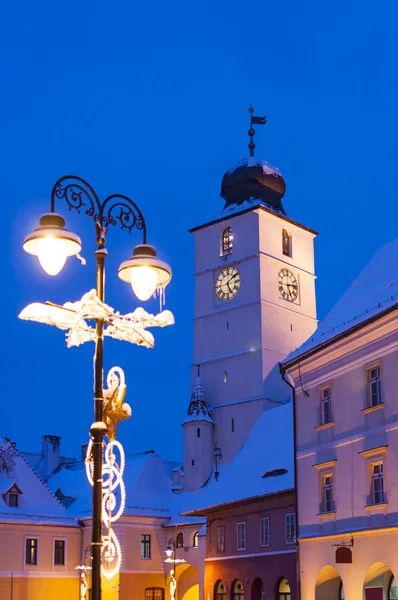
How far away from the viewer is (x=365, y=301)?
2944 cm

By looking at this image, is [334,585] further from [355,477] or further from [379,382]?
[379,382]

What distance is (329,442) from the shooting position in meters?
29.0

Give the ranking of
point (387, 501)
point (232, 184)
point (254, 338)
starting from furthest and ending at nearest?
point (232, 184), point (254, 338), point (387, 501)

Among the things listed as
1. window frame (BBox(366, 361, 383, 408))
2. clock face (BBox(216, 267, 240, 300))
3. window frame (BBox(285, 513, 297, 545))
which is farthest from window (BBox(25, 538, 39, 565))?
window frame (BBox(366, 361, 383, 408))

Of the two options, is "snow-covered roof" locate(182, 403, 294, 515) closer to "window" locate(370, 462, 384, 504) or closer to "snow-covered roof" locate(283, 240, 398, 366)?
"snow-covered roof" locate(283, 240, 398, 366)

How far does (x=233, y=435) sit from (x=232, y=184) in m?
20.9

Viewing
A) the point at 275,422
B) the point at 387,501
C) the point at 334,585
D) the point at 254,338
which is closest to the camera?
the point at 387,501

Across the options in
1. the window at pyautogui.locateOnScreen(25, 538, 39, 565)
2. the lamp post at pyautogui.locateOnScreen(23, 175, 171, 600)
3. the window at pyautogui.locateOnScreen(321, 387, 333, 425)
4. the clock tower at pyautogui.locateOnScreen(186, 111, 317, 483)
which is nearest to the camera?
the lamp post at pyautogui.locateOnScreen(23, 175, 171, 600)

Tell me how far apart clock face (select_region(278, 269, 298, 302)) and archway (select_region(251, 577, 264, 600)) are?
3421cm

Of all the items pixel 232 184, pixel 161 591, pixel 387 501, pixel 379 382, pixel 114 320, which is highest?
pixel 232 184

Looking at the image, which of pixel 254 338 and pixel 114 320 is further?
pixel 254 338

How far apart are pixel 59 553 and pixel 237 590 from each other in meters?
18.3

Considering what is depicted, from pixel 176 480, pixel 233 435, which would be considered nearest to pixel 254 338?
pixel 233 435

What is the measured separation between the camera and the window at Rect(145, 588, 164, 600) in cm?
5475
